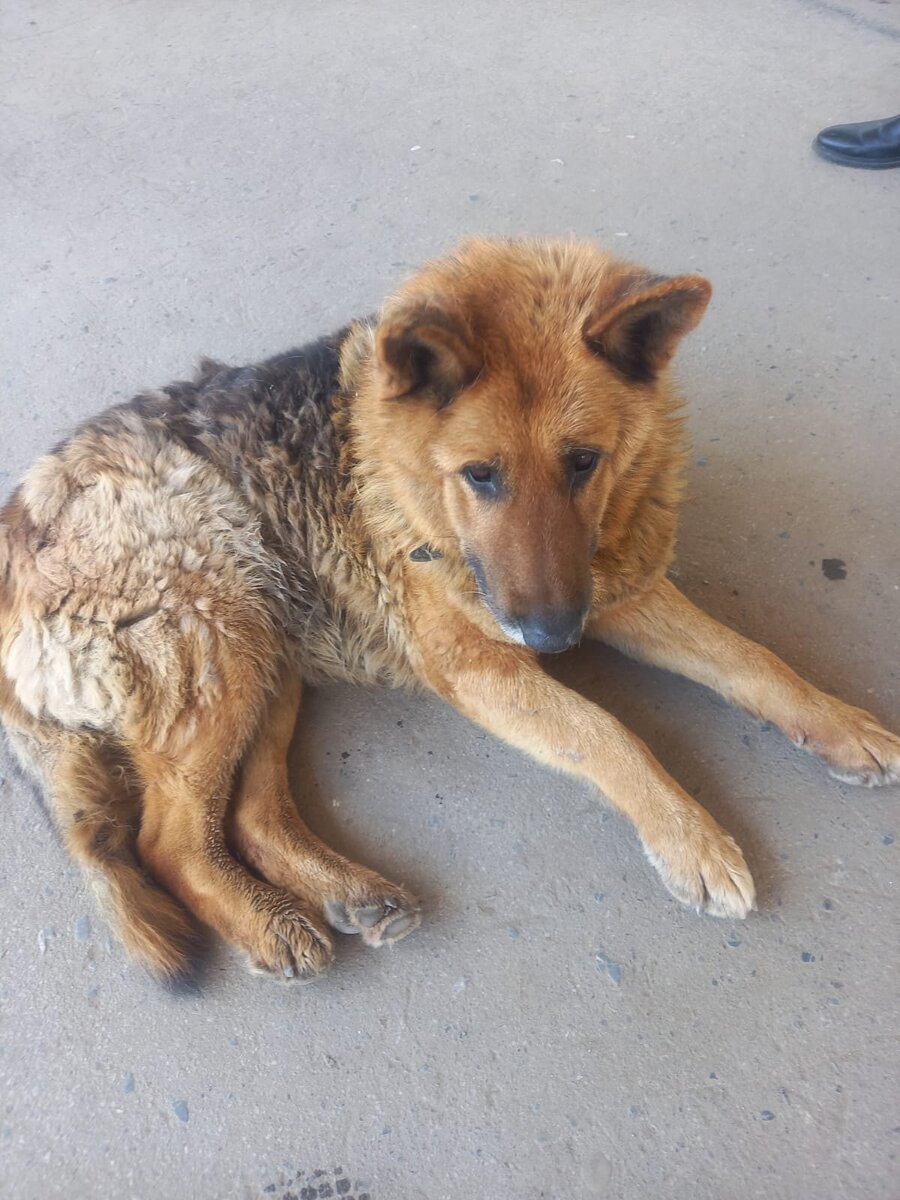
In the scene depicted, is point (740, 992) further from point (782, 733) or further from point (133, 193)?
point (133, 193)

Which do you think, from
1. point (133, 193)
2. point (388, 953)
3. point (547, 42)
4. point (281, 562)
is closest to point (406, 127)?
point (547, 42)

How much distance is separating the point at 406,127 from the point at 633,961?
198 inches

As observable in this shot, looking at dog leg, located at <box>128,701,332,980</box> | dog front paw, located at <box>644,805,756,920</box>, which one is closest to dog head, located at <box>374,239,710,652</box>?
dog front paw, located at <box>644,805,756,920</box>

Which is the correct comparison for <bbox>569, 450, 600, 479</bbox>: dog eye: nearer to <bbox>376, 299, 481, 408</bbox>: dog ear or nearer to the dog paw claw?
<bbox>376, 299, 481, 408</bbox>: dog ear

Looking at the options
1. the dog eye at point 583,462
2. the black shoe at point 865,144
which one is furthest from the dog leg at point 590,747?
the black shoe at point 865,144

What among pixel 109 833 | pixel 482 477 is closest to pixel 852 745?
pixel 482 477

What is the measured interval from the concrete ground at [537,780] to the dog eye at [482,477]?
3.03 feet

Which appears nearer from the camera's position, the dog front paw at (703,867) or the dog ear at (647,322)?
the dog ear at (647,322)

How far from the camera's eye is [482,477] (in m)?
2.09

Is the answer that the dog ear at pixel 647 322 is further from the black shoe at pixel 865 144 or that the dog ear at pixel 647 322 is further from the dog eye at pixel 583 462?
the black shoe at pixel 865 144

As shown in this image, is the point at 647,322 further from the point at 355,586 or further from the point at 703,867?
the point at 703,867

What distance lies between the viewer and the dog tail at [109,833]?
7.07 feet

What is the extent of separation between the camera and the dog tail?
7.07ft

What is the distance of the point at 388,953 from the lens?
7.37 ft
